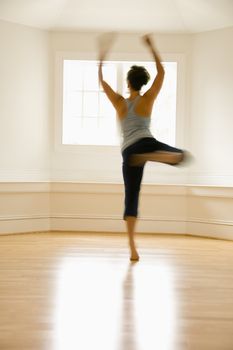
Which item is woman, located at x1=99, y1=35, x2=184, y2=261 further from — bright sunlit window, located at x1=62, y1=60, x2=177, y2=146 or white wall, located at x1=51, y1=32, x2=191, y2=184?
bright sunlit window, located at x1=62, y1=60, x2=177, y2=146

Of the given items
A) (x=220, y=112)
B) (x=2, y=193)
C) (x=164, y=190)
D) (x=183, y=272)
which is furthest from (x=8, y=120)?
(x=183, y=272)

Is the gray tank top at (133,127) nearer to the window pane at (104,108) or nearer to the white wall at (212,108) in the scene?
the white wall at (212,108)

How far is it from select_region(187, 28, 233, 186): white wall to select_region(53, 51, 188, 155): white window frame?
0.11m

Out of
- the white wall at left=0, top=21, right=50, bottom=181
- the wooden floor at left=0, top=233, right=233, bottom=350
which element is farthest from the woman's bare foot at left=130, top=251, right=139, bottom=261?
the white wall at left=0, top=21, right=50, bottom=181

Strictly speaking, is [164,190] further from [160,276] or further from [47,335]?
[47,335]

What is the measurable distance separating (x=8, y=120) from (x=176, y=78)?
1.90m

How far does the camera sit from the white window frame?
5.62 metres

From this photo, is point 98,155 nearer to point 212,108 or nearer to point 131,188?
point 212,108

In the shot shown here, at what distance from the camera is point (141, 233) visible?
5480 millimetres

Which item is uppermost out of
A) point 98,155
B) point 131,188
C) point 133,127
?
point 133,127

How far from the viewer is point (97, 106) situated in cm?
589

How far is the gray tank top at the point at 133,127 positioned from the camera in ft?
11.3

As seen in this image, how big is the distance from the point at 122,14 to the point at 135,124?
2.30 meters

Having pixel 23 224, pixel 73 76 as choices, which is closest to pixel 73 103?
pixel 73 76
